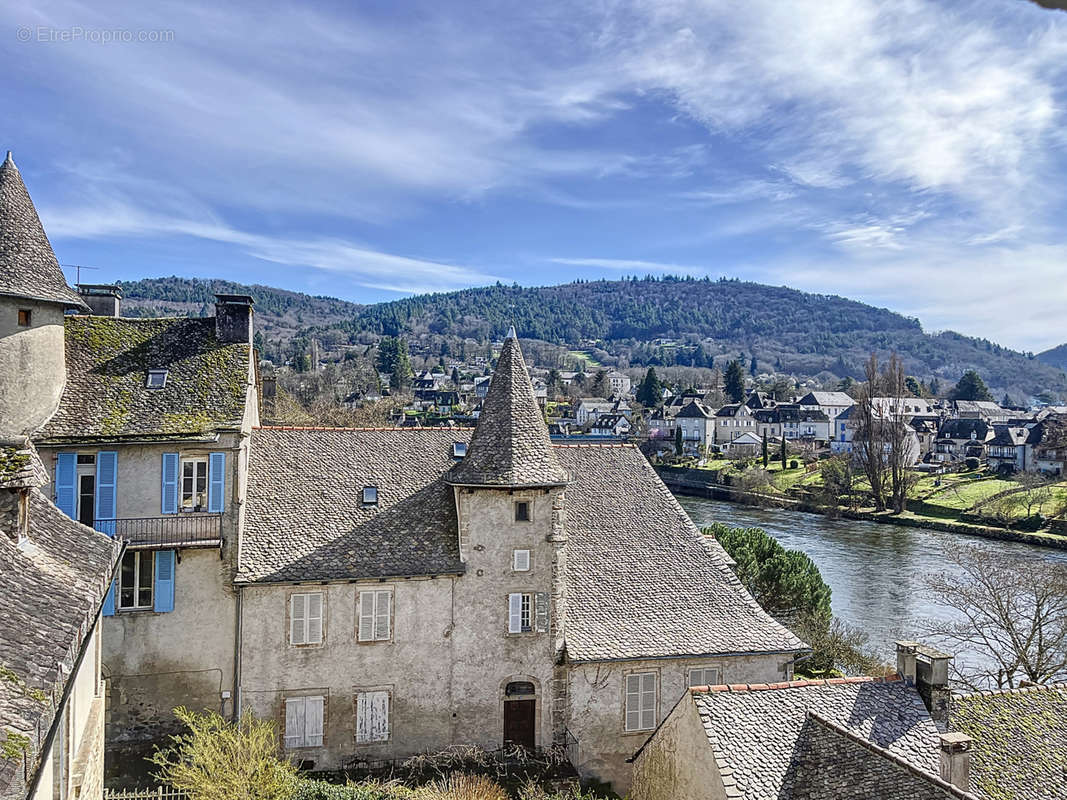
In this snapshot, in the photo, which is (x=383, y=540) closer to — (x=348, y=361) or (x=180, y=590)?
(x=180, y=590)

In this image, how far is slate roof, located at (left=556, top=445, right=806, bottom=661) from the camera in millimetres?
22109

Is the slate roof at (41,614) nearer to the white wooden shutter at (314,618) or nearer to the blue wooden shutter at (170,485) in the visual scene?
the blue wooden shutter at (170,485)

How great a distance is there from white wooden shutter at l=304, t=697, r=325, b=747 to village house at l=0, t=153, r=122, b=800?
6.83m

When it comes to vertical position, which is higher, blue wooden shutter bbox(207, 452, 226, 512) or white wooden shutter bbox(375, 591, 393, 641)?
blue wooden shutter bbox(207, 452, 226, 512)

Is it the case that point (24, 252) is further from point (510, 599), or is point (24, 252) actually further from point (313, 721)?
point (510, 599)

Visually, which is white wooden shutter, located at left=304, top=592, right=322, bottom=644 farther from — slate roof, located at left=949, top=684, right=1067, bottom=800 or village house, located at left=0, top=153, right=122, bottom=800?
slate roof, located at left=949, top=684, right=1067, bottom=800

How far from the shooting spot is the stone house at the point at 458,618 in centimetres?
2027

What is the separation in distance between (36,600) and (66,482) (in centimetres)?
1184

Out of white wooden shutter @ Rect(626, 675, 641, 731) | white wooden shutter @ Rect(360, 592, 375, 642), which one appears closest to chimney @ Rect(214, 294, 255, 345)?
white wooden shutter @ Rect(360, 592, 375, 642)

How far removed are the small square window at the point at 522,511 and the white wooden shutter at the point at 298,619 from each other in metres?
5.81

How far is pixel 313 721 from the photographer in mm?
20219

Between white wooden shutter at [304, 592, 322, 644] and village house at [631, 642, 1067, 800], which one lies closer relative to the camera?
village house at [631, 642, 1067, 800]

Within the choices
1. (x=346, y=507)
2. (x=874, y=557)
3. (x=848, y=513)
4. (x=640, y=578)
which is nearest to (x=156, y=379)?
(x=346, y=507)

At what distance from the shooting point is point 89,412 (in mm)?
19578
